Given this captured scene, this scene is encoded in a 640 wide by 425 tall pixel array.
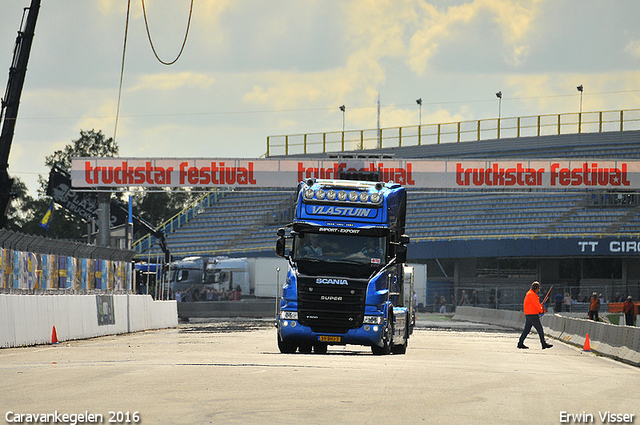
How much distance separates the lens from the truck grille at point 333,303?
18719mm

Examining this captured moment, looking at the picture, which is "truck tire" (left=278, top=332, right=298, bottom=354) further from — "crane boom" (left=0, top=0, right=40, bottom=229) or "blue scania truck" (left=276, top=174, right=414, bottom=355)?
"crane boom" (left=0, top=0, right=40, bottom=229)

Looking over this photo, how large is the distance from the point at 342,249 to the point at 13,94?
27.0 metres

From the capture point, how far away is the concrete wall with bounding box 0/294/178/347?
21.5m

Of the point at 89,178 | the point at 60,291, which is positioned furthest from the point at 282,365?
the point at 89,178

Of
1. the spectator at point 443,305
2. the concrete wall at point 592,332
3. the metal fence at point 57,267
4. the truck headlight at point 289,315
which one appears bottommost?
the spectator at point 443,305

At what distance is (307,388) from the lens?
39.5 feet

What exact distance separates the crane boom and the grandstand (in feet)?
70.6

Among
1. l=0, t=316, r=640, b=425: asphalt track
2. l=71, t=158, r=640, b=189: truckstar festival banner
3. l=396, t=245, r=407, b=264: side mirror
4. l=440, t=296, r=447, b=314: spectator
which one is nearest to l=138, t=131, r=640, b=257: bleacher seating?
l=440, t=296, r=447, b=314: spectator

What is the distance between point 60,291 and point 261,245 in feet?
122

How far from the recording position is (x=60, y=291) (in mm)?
26344

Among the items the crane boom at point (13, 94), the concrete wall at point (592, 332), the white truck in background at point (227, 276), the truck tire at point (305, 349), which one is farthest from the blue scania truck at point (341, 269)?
the white truck in background at point (227, 276)

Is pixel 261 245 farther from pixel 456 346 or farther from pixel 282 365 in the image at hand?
pixel 282 365

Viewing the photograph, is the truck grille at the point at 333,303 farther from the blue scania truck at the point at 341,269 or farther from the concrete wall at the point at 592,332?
the concrete wall at the point at 592,332

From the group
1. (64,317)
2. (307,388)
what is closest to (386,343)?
(307,388)
